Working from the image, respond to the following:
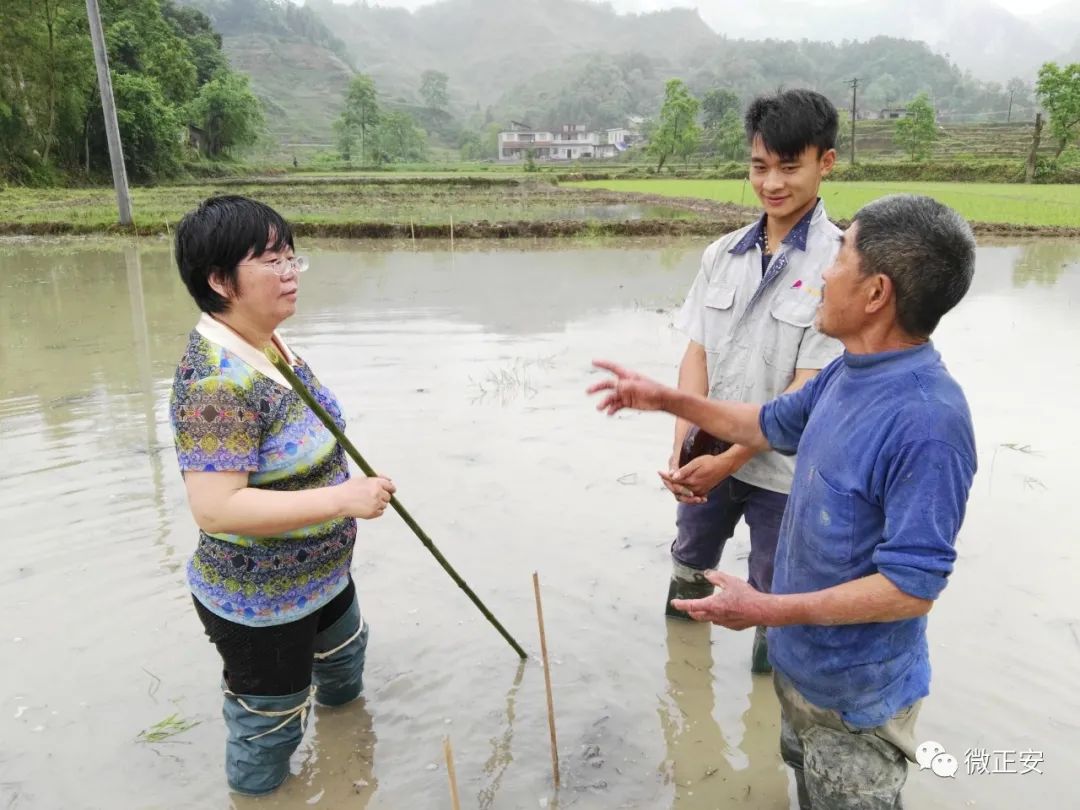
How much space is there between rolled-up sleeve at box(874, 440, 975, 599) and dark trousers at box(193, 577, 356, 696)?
147 cm

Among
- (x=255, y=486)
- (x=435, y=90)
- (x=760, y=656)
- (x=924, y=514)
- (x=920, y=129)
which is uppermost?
(x=435, y=90)

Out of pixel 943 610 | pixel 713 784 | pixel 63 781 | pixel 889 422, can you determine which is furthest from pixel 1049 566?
pixel 63 781

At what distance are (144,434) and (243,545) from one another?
365cm

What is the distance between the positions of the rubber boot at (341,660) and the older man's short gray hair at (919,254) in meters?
1.79

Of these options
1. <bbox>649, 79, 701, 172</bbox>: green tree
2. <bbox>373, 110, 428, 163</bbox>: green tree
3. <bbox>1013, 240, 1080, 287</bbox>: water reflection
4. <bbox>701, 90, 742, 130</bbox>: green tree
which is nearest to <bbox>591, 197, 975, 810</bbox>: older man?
<bbox>1013, 240, 1080, 287</bbox>: water reflection

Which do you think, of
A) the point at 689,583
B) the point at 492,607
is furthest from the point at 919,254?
the point at 492,607

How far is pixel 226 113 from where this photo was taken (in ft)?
148

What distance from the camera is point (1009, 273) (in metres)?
11.6

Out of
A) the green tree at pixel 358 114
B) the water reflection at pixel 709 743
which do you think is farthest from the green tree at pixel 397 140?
the water reflection at pixel 709 743

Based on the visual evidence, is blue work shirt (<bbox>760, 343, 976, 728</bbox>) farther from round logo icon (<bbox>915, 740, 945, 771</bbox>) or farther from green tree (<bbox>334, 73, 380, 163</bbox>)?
green tree (<bbox>334, 73, 380, 163</bbox>)

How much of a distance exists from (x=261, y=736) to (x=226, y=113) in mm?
49807

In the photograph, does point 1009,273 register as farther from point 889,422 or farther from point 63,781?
point 63,781

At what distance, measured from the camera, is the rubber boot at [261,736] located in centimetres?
206

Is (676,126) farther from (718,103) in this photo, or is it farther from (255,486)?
(718,103)
